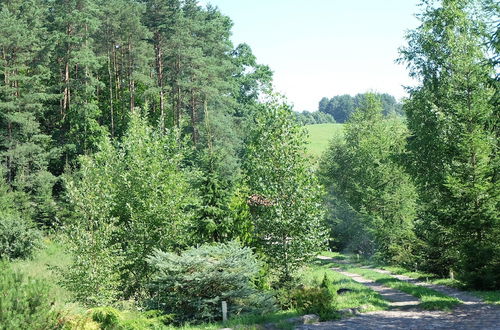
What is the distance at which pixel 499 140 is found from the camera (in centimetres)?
2109

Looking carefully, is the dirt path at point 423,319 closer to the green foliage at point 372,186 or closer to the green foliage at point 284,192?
the green foliage at point 284,192

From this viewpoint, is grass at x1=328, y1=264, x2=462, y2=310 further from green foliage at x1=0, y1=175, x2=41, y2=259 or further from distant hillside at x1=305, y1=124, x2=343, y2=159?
distant hillside at x1=305, y1=124, x2=343, y2=159

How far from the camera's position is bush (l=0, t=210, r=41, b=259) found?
30.8m

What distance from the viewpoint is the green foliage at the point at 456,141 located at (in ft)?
61.3

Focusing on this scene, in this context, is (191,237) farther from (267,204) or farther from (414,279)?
(414,279)

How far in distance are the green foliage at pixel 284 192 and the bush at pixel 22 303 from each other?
8.68 m

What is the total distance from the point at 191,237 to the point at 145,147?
16.7 feet

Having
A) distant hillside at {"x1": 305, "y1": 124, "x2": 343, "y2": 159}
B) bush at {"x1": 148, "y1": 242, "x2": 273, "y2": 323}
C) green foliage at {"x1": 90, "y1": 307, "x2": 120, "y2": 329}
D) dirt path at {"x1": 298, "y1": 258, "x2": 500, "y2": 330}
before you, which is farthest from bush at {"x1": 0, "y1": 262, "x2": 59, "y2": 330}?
distant hillside at {"x1": 305, "y1": 124, "x2": 343, "y2": 159}

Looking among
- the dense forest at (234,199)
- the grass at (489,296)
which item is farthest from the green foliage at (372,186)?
the grass at (489,296)

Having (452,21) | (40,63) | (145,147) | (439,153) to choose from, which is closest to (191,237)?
(145,147)

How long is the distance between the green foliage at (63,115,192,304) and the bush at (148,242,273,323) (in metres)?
3.22

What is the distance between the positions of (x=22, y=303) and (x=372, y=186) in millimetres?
37606

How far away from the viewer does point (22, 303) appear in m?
8.27

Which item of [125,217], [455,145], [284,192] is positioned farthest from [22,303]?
[455,145]
